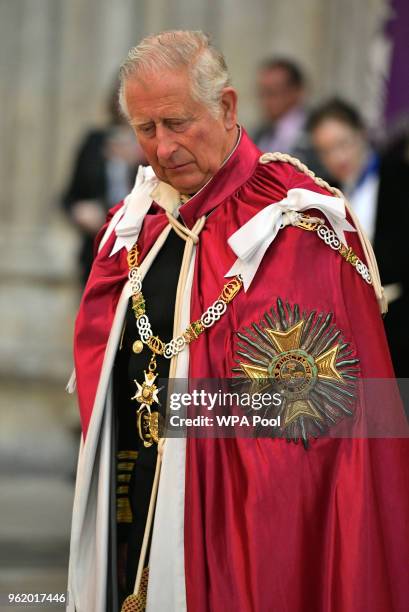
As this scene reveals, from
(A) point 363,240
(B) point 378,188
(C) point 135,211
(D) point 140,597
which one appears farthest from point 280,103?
(D) point 140,597

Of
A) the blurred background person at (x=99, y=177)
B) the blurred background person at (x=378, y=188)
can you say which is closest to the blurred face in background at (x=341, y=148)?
the blurred background person at (x=378, y=188)

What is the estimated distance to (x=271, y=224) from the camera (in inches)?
113

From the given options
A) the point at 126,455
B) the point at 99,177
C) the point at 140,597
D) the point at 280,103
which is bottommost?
the point at 140,597

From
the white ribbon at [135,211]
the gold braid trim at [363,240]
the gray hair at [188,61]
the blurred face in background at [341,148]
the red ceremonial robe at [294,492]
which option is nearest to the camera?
the red ceremonial robe at [294,492]

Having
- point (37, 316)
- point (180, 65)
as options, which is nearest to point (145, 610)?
point (180, 65)

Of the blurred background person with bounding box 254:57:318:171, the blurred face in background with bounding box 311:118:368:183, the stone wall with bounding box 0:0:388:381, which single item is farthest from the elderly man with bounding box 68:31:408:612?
the stone wall with bounding box 0:0:388:381

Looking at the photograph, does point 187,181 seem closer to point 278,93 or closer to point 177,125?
point 177,125

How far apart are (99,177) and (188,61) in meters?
3.75

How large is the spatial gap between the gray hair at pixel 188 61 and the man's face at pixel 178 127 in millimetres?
19

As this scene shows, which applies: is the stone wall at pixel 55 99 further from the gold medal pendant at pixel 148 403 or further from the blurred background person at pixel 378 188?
the gold medal pendant at pixel 148 403

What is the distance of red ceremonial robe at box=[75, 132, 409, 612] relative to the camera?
274 cm

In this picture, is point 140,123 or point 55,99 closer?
point 140,123

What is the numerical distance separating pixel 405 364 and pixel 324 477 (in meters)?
1.71

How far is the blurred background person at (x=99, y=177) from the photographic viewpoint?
632cm
